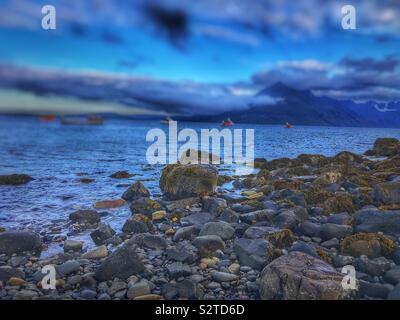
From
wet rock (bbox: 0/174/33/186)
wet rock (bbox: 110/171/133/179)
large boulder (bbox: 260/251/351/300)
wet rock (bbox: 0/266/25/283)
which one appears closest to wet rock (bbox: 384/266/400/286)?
large boulder (bbox: 260/251/351/300)

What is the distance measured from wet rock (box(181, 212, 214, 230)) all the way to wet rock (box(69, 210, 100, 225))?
2007 mm

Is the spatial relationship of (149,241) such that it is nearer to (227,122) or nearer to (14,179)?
(227,122)

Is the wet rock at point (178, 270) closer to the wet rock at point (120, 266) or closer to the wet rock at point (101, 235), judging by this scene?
the wet rock at point (120, 266)

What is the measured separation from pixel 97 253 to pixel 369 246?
4.46 metres

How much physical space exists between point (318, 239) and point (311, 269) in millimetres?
2088

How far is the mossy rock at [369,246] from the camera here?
5109 mm

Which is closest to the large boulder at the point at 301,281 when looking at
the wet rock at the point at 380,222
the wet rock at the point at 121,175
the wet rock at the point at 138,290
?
the wet rock at the point at 138,290

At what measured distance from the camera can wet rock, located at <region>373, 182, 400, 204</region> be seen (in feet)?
24.2

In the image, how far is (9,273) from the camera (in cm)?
470

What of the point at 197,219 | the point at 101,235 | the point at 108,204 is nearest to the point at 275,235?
the point at 197,219

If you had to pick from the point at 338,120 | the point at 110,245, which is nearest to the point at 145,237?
the point at 110,245

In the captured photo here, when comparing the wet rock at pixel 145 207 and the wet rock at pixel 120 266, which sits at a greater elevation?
the wet rock at pixel 145 207

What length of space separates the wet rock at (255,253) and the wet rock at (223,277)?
16.9 inches

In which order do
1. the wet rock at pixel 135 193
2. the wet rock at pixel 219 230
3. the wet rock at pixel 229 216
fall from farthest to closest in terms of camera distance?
the wet rock at pixel 135 193 → the wet rock at pixel 229 216 → the wet rock at pixel 219 230
